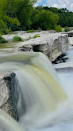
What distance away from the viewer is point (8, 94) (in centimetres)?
391

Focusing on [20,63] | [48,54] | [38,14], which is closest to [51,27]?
[38,14]

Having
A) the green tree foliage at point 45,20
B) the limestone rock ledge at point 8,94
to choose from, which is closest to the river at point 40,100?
the limestone rock ledge at point 8,94

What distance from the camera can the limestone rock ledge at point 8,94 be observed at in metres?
3.76

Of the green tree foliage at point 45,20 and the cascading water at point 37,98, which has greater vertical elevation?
the cascading water at point 37,98

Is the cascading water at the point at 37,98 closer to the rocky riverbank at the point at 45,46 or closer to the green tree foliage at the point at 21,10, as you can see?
the rocky riverbank at the point at 45,46

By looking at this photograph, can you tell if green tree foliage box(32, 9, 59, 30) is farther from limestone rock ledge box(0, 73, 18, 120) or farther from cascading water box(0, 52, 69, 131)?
limestone rock ledge box(0, 73, 18, 120)

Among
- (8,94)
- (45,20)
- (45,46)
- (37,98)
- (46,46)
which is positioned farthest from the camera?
(45,20)

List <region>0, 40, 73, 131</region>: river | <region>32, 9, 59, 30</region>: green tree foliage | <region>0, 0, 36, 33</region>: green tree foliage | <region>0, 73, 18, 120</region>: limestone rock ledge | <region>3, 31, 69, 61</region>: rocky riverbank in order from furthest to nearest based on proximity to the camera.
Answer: <region>32, 9, 59, 30</region>: green tree foliage < <region>0, 0, 36, 33</region>: green tree foliage < <region>3, 31, 69, 61</region>: rocky riverbank < <region>0, 40, 73, 131</region>: river < <region>0, 73, 18, 120</region>: limestone rock ledge

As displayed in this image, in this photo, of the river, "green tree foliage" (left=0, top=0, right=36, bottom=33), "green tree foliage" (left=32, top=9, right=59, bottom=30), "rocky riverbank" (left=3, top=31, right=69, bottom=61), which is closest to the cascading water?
the river

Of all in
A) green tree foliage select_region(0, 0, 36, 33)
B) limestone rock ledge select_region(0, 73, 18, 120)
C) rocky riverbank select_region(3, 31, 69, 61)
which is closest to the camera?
limestone rock ledge select_region(0, 73, 18, 120)

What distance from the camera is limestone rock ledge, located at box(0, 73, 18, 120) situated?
3760 millimetres

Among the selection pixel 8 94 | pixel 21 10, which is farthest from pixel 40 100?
pixel 21 10

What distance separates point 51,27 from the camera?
38781 mm

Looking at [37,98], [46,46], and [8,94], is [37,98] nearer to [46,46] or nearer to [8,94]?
[8,94]
